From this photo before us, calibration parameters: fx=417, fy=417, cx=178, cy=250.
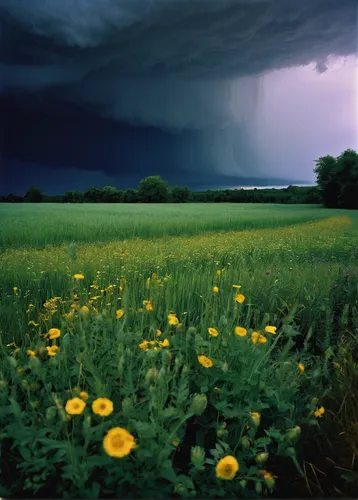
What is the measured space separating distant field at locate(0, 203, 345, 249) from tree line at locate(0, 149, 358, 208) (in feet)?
0.33

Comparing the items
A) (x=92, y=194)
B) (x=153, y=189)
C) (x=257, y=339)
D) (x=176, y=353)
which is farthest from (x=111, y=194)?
(x=257, y=339)

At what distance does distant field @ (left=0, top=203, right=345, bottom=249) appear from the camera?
3.75 m

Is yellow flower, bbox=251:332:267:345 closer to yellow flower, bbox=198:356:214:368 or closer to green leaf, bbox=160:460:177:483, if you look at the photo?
yellow flower, bbox=198:356:214:368

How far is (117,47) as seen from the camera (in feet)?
10.6

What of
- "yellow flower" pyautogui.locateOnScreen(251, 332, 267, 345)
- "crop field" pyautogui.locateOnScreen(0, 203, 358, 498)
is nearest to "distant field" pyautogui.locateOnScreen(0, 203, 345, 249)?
"crop field" pyautogui.locateOnScreen(0, 203, 358, 498)

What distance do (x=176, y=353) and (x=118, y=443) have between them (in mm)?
783

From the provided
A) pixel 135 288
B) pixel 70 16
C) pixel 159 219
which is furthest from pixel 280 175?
pixel 70 16

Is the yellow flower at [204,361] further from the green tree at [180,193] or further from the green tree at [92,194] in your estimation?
the green tree at [92,194]

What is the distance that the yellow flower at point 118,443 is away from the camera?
1.16m

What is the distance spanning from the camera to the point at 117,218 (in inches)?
162

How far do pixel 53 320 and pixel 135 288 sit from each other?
1.90ft

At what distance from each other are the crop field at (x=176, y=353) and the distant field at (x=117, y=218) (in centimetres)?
2

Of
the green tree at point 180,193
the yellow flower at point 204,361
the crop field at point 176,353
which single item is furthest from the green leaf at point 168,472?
the green tree at point 180,193

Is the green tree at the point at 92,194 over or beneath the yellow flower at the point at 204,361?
over
